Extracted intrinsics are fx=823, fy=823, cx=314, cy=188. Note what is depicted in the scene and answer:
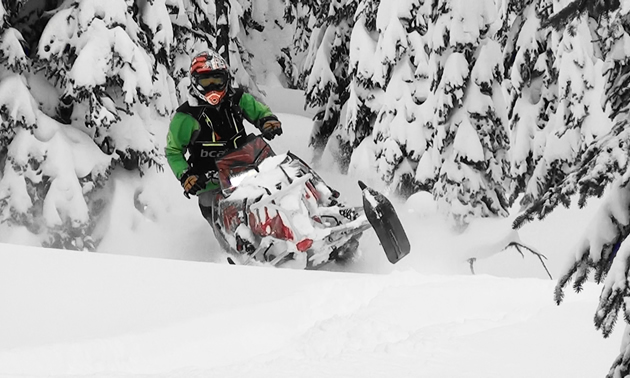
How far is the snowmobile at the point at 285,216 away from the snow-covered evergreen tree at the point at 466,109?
11.5 feet

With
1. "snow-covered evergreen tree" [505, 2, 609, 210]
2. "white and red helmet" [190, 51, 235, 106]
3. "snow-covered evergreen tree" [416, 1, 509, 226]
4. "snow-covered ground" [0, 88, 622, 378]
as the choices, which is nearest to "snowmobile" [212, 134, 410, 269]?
"white and red helmet" [190, 51, 235, 106]

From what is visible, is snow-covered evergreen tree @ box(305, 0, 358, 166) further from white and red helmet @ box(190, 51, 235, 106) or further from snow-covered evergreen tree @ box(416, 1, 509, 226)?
white and red helmet @ box(190, 51, 235, 106)

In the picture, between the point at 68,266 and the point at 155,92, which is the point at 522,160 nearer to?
the point at 155,92

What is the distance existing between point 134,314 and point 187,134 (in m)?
3.89

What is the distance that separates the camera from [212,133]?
9445 mm

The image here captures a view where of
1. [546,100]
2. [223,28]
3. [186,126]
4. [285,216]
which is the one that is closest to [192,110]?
[186,126]

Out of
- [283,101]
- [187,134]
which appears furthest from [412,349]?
[283,101]

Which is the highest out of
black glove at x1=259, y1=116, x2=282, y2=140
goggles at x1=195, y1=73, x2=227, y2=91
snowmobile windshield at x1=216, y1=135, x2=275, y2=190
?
goggles at x1=195, y1=73, x2=227, y2=91

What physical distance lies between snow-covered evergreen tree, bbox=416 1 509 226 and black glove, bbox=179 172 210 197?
453cm

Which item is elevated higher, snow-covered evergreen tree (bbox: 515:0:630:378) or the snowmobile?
snow-covered evergreen tree (bbox: 515:0:630:378)

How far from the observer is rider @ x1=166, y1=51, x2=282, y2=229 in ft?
29.8

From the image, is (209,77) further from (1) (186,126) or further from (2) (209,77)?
(1) (186,126)

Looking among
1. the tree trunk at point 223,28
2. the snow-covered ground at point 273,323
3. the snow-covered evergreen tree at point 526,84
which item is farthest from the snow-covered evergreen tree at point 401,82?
the snow-covered ground at point 273,323

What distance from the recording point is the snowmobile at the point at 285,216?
326 inches
